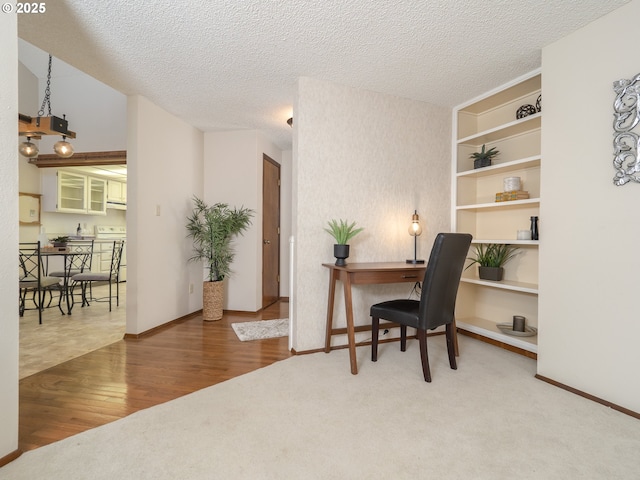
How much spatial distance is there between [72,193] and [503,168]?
7051 mm

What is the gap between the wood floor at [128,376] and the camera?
1.77 metres

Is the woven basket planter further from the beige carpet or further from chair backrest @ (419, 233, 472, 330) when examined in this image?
chair backrest @ (419, 233, 472, 330)

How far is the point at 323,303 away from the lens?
2.93 meters

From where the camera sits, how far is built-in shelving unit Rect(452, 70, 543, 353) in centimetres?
294

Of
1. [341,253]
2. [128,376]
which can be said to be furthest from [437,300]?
[128,376]

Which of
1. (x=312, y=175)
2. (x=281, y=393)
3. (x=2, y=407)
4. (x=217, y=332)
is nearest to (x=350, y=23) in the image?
(x=312, y=175)

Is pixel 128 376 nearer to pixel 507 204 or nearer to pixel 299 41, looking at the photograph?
pixel 299 41

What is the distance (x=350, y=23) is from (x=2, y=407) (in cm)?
270

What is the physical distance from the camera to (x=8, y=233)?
1451 millimetres

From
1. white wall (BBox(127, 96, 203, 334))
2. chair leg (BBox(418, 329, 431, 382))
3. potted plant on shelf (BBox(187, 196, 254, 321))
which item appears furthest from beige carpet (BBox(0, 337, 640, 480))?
potted plant on shelf (BBox(187, 196, 254, 321))

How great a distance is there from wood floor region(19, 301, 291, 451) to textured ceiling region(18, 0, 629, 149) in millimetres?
2343

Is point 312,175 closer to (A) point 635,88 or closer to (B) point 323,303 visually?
(B) point 323,303

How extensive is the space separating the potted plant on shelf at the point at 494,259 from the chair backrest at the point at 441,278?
0.81m

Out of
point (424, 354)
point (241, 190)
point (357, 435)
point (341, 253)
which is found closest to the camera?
point (357, 435)
